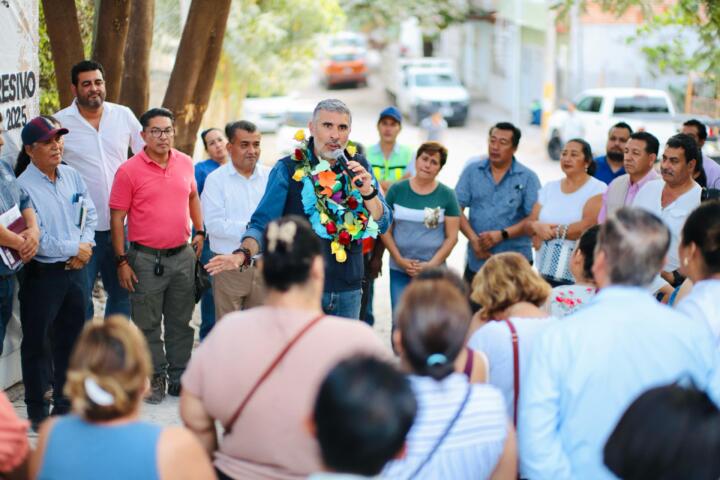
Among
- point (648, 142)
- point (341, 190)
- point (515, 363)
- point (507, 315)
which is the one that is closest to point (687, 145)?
point (648, 142)

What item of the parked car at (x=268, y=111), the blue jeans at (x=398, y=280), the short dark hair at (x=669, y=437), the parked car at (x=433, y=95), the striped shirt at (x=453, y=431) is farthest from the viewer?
the parked car at (x=433, y=95)

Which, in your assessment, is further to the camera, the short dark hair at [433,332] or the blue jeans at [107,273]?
the blue jeans at [107,273]

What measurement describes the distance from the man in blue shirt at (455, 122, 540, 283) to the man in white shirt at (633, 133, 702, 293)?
1.53 meters

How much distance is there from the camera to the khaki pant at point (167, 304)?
7312 mm

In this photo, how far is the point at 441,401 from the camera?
3496 mm

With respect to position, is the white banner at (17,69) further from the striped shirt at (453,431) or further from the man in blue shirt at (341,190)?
the striped shirt at (453,431)

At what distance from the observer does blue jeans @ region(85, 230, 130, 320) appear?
7350mm

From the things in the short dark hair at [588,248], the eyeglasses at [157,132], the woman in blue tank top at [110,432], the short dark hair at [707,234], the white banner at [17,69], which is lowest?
the woman in blue tank top at [110,432]

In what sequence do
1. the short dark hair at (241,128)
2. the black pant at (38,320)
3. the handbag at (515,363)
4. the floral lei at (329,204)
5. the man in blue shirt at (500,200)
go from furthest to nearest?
the man in blue shirt at (500,200) < the short dark hair at (241,128) < the black pant at (38,320) < the floral lei at (329,204) < the handbag at (515,363)

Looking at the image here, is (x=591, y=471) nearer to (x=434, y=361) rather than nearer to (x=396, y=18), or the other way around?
(x=434, y=361)

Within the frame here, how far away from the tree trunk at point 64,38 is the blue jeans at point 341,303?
388 centimetres

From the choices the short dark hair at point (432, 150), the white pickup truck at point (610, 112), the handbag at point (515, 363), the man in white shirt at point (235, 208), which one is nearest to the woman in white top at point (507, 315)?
the handbag at point (515, 363)

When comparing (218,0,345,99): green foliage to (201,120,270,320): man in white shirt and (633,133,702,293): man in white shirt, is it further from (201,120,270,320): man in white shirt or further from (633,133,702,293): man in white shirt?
(633,133,702,293): man in white shirt

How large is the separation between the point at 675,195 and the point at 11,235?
4514 millimetres
